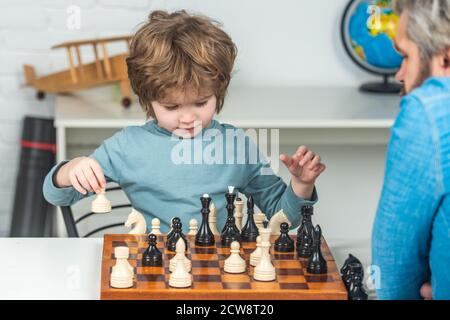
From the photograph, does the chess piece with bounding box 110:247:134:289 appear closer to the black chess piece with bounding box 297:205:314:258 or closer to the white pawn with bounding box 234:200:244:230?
the black chess piece with bounding box 297:205:314:258

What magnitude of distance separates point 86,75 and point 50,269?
1370mm

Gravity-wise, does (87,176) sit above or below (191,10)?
below

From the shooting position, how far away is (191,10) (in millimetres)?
2734

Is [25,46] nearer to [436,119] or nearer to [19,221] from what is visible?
[19,221]

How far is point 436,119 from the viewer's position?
35.4 inches

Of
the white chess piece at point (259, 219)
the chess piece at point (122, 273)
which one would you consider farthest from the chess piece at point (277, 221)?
the chess piece at point (122, 273)

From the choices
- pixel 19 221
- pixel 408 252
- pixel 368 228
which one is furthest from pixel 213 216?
pixel 368 228

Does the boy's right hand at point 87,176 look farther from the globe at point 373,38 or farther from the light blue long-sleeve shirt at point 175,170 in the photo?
the globe at point 373,38

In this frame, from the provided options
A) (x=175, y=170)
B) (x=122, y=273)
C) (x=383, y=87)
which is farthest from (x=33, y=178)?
(x=122, y=273)

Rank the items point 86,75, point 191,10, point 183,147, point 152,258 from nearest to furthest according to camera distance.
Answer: point 152,258 < point 183,147 < point 86,75 < point 191,10

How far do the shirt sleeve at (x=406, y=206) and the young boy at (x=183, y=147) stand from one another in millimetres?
410

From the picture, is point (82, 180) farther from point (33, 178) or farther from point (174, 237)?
point (33, 178)

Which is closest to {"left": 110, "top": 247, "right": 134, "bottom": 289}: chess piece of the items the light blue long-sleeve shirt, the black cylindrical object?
the light blue long-sleeve shirt

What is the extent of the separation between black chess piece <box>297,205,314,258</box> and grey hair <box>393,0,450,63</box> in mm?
431
